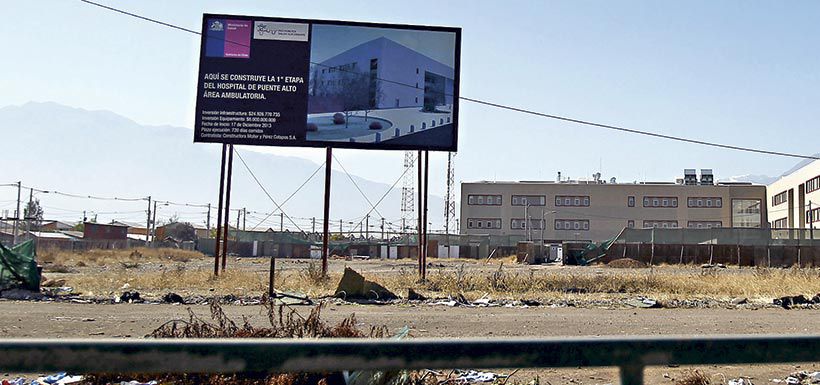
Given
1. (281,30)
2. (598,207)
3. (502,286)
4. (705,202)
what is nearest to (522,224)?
(598,207)

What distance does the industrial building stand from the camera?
93.8 m

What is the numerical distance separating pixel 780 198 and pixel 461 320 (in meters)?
83.9

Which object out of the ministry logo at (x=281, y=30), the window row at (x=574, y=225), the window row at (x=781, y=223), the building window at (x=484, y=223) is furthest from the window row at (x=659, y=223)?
the ministry logo at (x=281, y=30)

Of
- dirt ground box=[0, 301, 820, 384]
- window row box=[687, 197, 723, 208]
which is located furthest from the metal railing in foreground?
window row box=[687, 197, 723, 208]

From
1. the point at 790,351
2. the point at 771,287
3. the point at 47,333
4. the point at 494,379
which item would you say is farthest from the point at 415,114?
the point at 790,351

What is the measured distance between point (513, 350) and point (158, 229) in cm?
11081

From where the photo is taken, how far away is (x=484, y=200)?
97.5 metres

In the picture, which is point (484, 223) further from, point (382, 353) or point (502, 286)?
point (382, 353)

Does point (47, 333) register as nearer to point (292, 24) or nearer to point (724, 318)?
point (724, 318)

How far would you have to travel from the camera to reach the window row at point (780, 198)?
83.7 meters

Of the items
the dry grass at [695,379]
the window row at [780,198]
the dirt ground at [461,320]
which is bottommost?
the dirt ground at [461,320]

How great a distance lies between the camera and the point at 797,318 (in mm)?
14852

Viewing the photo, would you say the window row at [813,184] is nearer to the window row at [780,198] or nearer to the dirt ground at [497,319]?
the window row at [780,198]

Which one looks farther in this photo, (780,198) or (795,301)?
(780,198)
